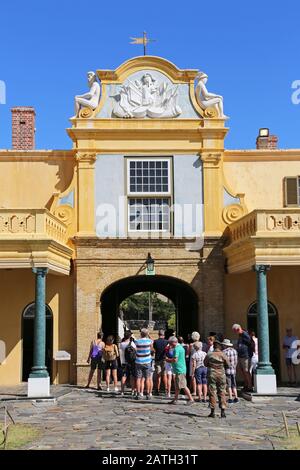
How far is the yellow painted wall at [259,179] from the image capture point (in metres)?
20.8

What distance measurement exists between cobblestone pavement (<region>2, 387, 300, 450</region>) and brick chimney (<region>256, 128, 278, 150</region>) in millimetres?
9734

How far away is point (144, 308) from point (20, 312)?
1389 inches

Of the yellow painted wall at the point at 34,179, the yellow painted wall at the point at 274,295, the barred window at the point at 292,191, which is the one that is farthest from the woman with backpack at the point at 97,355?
the barred window at the point at 292,191

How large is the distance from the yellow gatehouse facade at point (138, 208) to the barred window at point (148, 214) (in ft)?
0.10

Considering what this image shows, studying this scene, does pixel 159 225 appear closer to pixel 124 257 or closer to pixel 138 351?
pixel 124 257

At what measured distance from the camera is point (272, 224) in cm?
1708

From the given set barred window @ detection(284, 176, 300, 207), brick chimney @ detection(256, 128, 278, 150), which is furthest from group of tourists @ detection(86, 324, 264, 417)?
brick chimney @ detection(256, 128, 278, 150)

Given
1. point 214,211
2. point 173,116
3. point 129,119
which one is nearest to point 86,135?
point 129,119

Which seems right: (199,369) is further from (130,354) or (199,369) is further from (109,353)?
(109,353)

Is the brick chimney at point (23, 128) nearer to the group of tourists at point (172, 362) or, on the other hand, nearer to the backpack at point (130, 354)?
the group of tourists at point (172, 362)

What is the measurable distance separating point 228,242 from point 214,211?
101 cm

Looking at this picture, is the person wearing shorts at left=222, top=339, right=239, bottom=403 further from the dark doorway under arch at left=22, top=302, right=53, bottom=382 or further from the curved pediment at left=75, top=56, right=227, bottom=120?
the curved pediment at left=75, top=56, right=227, bottom=120
